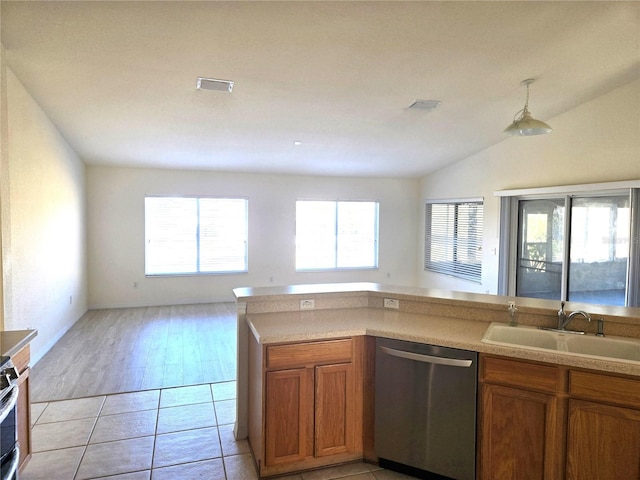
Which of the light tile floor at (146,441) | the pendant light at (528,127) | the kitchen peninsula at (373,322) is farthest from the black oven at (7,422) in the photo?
the pendant light at (528,127)

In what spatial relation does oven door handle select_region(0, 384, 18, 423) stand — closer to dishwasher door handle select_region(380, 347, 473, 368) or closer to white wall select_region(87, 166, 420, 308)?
dishwasher door handle select_region(380, 347, 473, 368)

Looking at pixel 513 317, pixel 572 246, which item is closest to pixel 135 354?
pixel 513 317

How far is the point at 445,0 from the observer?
8.73 feet

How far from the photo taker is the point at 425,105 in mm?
4492

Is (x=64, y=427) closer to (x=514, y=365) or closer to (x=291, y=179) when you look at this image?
(x=514, y=365)

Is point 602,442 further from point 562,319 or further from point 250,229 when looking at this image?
point 250,229

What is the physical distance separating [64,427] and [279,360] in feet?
6.14

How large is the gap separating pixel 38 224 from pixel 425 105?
4.46 meters

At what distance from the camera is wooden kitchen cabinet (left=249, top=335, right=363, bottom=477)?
2307mm

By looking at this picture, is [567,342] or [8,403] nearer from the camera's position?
[8,403]

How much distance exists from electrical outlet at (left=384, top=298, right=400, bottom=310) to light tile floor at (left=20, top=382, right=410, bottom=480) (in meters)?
1.05

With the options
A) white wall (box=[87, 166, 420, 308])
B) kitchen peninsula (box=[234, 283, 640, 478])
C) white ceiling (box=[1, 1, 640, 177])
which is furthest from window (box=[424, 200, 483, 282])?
kitchen peninsula (box=[234, 283, 640, 478])

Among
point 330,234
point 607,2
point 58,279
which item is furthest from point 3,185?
point 330,234

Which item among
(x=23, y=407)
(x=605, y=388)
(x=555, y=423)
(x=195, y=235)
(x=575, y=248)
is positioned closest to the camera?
(x=605, y=388)
